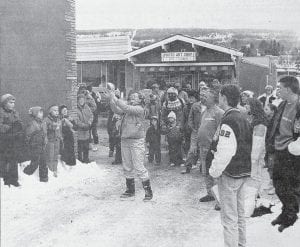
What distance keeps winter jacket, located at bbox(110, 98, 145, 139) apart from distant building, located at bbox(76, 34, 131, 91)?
1414 centimetres

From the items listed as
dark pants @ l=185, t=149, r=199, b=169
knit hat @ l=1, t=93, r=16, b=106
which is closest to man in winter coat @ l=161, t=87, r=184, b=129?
dark pants @ l=185, t=149, r=199, b=169

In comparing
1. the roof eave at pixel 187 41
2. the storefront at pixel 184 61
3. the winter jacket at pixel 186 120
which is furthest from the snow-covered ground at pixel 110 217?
the storefront at pixel 184 61

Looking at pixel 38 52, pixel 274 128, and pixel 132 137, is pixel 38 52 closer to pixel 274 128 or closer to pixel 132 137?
pixel 132 137

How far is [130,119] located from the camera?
21.6 feet

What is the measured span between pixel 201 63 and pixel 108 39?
18.0 feet

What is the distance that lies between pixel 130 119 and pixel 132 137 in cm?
28

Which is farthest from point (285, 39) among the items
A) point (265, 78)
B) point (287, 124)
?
point (265, 78)

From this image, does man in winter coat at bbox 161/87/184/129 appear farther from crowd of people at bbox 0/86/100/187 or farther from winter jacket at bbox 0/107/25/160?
winter jacket at bbox 0/107/25/160

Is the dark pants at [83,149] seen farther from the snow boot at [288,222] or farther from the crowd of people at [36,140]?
the snow boot at [288,222]

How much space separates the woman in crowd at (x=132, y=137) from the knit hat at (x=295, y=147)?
2546 mm

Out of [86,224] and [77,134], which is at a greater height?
[77,134]

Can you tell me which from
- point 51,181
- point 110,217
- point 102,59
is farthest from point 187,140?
point 102,59

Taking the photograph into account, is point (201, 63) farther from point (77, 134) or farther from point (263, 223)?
point (263, 223)

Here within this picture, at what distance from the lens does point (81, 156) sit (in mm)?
9117
